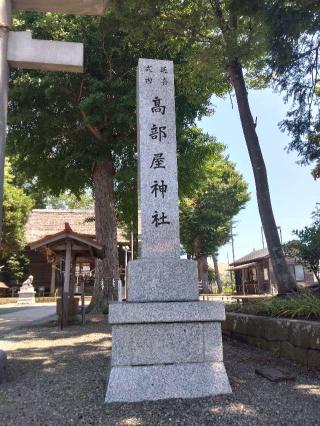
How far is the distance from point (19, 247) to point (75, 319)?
1272cm

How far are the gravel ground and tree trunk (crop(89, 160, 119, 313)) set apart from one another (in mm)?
5884

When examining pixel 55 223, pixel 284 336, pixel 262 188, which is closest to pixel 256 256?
pixel 55 223

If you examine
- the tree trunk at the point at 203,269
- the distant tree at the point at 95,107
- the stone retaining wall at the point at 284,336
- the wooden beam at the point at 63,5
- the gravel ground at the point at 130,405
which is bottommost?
the gravel ground at the point at 130,405

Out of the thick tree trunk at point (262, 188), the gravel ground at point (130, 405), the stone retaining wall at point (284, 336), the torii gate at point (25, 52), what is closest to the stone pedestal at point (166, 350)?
the gravel ground at point (130, 405)

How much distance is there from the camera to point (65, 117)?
12398 millimetres

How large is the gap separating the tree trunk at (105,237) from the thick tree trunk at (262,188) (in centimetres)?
556

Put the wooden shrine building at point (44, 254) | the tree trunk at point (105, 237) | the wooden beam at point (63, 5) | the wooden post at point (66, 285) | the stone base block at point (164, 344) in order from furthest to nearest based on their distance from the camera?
→ the wooden shrine building at point (44, 254) → the tree trunk at point (105, 237) → the wooden post at point (66, 285) → the wooden beam at point (63, 5) → the stone base block at point (164, 344)

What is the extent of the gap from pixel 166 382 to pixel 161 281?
108cm

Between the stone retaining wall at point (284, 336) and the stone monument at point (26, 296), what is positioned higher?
the stone monument at point (26, 296)

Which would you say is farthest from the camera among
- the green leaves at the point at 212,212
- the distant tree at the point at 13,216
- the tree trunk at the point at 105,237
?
the green leaves at the point at 212,212

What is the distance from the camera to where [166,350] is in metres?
→ 3.96

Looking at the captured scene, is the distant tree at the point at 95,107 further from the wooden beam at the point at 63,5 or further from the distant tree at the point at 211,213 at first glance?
the distant tree at the point at 211,213

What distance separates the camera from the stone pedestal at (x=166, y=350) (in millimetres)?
3834

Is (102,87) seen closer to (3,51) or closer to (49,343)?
(3,51)
